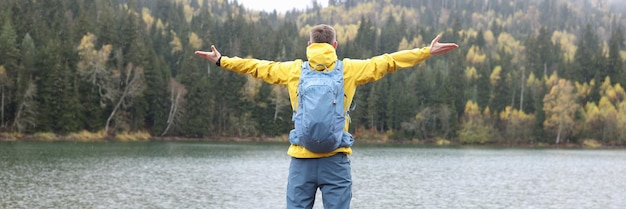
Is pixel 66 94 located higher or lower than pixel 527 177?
higher

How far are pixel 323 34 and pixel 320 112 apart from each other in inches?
35.1

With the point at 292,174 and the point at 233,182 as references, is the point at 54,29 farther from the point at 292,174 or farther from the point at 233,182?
the point at 292,174

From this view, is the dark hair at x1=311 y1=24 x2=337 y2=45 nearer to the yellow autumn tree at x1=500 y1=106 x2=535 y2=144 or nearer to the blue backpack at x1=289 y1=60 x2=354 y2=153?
the blue backpack at x1=289 y1=60 x2=354 y2=153

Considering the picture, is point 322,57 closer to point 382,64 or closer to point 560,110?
point 382,64

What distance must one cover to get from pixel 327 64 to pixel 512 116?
117109 millimetres

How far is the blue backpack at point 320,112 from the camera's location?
5.91 m

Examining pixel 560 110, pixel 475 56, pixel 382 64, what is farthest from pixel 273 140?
pixel 382 64

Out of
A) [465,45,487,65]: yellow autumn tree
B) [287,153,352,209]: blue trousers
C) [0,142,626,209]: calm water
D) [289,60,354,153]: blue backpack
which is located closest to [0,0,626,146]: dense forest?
[465,45,487,65]: yellow autumn tree

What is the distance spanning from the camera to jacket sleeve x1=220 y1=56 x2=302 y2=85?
654cm

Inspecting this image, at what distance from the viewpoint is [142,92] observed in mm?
91188

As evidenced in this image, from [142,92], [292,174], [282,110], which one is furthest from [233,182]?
[282,110]

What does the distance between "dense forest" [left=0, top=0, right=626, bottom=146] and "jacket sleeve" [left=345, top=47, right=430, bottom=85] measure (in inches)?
2865

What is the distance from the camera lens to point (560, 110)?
117625 millimetres

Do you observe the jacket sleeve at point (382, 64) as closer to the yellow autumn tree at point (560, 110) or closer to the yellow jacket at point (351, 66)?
the yellow jacket at point (351, 66)
